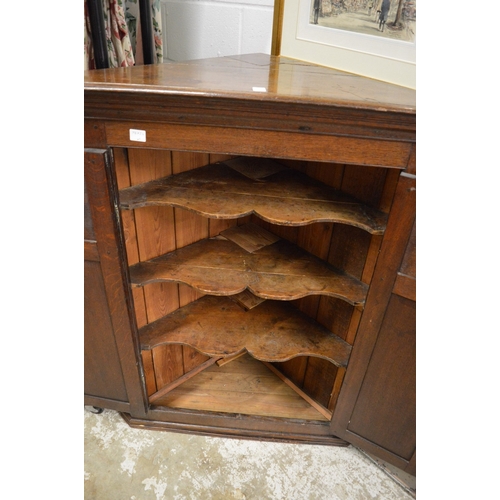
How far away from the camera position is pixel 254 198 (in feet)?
3.73

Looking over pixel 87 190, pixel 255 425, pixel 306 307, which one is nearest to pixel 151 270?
pixel 87 190

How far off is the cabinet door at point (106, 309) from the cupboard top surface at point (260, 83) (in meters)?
0.20

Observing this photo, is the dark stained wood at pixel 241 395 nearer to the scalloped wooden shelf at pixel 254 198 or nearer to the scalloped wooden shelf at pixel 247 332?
the scalloped wooden shelf at pixel 247 332

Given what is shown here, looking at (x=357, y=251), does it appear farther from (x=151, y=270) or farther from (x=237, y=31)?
(x=237, y=31)

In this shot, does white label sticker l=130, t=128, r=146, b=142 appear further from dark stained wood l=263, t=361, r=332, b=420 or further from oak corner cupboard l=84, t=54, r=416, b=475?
dark stained wood l=263, t=361, r=332, b=420

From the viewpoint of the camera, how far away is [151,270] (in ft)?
4.17

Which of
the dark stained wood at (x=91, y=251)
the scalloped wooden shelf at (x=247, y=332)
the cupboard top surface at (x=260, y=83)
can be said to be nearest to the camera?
the cupboard top surface at (x=260, y=83)

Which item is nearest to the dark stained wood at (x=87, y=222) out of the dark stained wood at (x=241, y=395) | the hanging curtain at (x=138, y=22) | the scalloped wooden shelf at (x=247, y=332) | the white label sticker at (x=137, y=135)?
the white label sticker at (x=137, y=135)

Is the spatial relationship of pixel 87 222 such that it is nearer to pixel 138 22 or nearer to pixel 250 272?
pixel 250 272

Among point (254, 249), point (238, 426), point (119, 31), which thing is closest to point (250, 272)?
point (254, 249)

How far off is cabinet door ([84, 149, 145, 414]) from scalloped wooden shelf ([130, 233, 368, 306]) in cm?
10

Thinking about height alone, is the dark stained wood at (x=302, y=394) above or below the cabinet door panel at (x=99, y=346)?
below

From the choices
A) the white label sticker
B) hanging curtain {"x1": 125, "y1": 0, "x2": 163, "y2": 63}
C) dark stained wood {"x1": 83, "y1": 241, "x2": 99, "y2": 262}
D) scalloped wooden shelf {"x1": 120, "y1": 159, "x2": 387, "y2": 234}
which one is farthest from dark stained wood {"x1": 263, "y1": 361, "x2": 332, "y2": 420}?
hanging curtain {"x1": 125, "y1": 0, "x2": 163, "y2": 63}

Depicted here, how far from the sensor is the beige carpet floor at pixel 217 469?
4.57 ft
